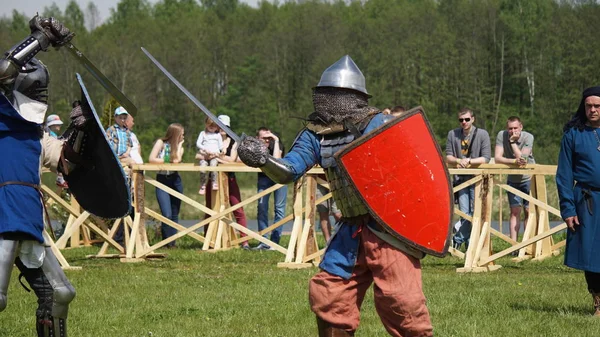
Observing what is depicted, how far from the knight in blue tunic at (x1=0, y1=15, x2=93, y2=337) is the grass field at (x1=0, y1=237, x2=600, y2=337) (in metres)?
1.22

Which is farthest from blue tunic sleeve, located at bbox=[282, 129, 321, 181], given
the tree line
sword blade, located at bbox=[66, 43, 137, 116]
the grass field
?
the tree line

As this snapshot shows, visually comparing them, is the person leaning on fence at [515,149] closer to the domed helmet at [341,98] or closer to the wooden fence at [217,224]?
the wooden fence at [217,224]

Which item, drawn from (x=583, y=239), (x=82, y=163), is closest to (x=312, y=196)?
(x=583, y=239)

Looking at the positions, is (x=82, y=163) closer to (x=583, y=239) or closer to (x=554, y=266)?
(x=583, y=239)

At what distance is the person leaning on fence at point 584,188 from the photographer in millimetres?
7211

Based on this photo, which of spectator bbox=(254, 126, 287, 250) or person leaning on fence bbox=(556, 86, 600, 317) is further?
spectator bbox=(254, 126, 287, 250)

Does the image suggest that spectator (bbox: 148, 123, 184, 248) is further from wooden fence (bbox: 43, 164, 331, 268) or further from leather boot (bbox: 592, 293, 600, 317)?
leather boot (bbox: 592, 293, 600, 317)

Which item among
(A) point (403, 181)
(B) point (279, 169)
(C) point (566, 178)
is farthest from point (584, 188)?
(B) point (279, 169)

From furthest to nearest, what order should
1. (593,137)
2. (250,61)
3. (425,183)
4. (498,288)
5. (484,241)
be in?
(250,61), (484,241), (498,288), (593,137), (425,183)

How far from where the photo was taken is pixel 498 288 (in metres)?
8.50

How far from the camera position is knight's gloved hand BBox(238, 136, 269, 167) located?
4.95m

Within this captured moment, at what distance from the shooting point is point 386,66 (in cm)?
4522

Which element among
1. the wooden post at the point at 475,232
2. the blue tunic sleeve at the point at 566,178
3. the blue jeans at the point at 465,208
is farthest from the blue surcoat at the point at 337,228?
the blue jeans at the point at 465,208

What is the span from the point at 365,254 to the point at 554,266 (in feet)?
19.0
